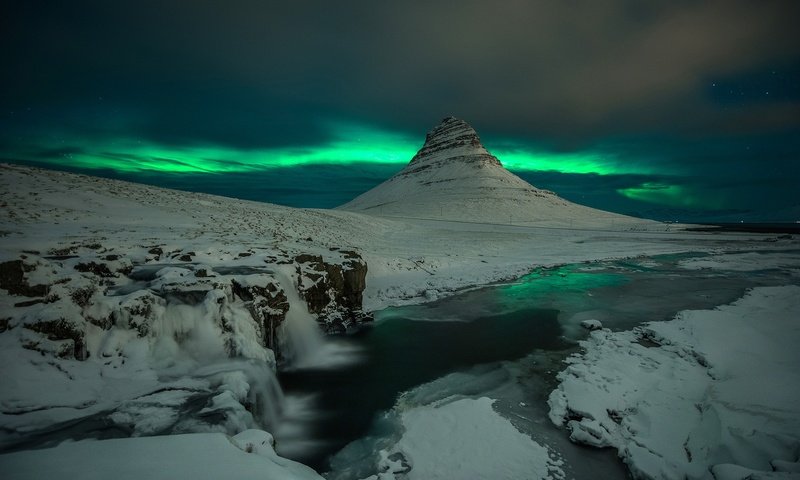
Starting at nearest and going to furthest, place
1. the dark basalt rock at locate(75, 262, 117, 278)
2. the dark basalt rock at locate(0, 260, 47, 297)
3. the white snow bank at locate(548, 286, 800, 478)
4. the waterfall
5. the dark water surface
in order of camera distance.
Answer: the white snow bank at locate(548, 286, 800, 478)
the dark basalt rock at locate(0, 260, 47, 297)
the dark water surface
the dark basalt rock at locate(75, 262, 117, 278)
the waterfall

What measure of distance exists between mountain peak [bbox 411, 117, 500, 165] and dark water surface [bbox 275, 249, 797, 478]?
13694cm

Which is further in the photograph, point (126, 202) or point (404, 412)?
point (126, 202)

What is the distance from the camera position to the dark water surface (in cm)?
930

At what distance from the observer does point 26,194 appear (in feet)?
72.5

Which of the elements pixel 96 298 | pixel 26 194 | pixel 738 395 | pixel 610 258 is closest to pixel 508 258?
pixel 610 258

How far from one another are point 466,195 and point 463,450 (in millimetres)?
106842

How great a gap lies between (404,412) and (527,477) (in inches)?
143

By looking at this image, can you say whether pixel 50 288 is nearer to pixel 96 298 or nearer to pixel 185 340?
pixel 96 298

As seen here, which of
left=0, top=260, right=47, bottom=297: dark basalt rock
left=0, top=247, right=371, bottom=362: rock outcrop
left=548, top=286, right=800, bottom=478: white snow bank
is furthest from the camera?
left=0, top=260, right=47, bottom=297: dark basalt rock

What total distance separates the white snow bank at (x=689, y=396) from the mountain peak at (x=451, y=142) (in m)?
149

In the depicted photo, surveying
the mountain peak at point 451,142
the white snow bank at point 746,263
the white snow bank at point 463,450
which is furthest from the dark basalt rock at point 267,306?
the mountain peak at point 451,142

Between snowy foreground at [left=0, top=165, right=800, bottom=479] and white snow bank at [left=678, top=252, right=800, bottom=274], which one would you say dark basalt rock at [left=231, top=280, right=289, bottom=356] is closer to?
snowy foreground at [left=0, top=165, right=800, bottom=479]

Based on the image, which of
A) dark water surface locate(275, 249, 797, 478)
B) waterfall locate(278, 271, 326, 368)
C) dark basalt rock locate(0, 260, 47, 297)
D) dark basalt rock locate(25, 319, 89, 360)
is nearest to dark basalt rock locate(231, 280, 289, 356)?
waterfall locate(278, 271, 326, 368)

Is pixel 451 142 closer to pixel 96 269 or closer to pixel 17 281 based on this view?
pixel 96 269
